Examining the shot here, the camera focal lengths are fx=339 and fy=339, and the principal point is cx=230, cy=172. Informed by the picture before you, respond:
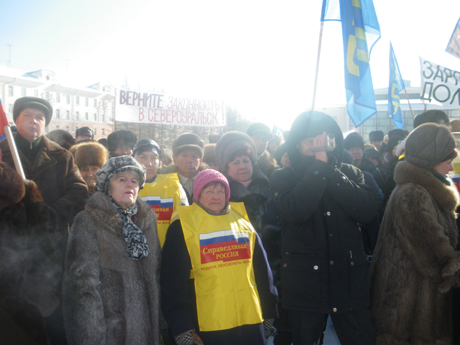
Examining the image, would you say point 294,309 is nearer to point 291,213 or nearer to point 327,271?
point 327,271

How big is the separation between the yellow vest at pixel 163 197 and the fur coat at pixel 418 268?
184cm

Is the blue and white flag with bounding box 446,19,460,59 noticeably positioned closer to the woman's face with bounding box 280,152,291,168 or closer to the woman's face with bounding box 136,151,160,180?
the woman's face with bounding box 280,152,291,168

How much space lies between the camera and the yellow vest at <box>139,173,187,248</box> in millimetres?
3096

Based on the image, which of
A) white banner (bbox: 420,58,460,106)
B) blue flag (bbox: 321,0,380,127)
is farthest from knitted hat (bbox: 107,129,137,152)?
white banner (bbox: 420,58,460,106)

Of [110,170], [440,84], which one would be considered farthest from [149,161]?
[440,84]

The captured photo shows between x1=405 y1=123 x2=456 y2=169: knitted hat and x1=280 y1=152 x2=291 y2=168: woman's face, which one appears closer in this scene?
x1=405 y1=123 x2=456 y2=169: knitted hat

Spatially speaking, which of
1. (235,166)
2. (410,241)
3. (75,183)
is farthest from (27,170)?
(410,241)

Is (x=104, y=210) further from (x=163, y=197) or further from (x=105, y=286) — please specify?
(x=163, y=197)

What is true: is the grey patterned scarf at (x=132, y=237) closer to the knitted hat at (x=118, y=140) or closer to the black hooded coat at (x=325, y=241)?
the black hooded coat at (x=325, y=241)

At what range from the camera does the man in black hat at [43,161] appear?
2.72 meters

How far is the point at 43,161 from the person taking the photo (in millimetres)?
2795

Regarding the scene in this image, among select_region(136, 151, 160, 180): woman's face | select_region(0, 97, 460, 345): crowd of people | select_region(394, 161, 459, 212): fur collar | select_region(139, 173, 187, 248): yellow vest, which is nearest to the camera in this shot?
select_region(0, 97, 460, 345): crowd of people

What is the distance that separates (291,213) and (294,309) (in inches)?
26.5

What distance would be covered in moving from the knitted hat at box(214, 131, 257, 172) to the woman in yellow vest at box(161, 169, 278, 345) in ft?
2.64
